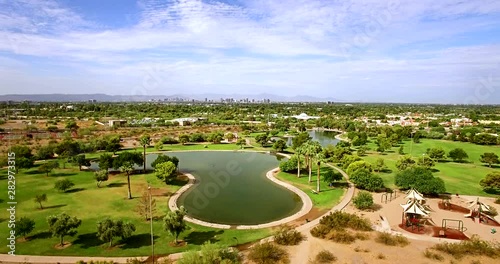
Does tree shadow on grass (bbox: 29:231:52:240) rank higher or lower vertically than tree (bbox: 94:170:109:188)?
lower

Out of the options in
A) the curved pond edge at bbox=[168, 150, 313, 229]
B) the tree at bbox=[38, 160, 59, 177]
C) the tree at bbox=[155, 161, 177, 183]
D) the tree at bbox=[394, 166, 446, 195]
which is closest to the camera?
the curved pond edge at bbox=[168, 150, 313, 229]

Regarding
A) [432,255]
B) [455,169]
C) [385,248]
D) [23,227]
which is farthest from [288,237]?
[455,169]

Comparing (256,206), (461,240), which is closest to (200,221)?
(256,206)

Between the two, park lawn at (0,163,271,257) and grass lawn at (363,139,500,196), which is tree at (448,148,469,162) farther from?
park lawn at (0,163,271,257)

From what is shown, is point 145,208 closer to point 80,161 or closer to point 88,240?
point 88,240

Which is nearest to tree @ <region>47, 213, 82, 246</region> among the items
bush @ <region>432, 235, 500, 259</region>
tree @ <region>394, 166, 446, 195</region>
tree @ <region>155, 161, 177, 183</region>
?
tree @ <region>155, 161, 177, 183</region>

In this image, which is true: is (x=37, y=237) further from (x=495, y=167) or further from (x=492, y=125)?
(x=492, y=125)
